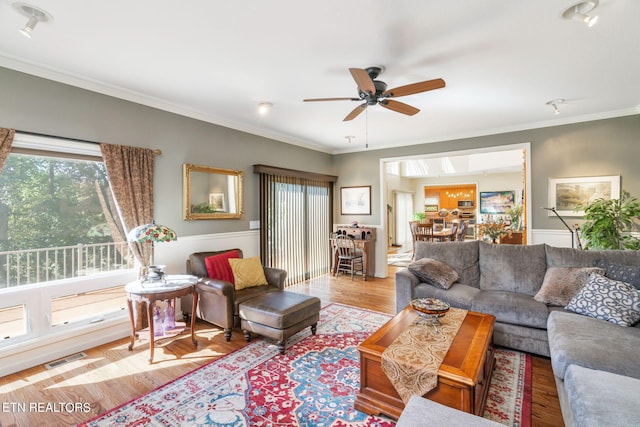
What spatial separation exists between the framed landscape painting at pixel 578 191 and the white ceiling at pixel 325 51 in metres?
0.96

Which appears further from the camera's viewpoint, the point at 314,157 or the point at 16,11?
the point at 314,157

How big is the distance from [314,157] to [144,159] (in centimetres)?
336

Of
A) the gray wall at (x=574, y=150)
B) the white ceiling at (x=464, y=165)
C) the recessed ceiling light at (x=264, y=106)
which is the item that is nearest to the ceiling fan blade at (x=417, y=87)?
the recessed ceiling light at (x=264, y=106)

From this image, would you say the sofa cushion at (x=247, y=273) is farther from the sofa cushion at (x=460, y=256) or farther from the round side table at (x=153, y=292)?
the sofa cushion at (x=460, y=256)

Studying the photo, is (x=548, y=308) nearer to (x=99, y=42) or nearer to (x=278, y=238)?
(x=278, y=238)

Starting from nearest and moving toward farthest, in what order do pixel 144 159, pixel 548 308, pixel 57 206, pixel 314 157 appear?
1. pixel 548 308
2. pixel 57 206
3. pixel 144 159
4. pixel 314 157

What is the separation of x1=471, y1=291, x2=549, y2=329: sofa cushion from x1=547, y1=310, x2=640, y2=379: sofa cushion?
280mm

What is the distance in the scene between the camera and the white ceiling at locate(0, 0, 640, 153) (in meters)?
1.96

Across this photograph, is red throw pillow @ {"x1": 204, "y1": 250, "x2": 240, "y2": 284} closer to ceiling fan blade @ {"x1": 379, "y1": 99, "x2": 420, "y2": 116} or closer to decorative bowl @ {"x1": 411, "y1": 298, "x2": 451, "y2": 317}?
decorative bowl @ {"x1": 411, "y1": 298, "x2": 451, "y2": 317}

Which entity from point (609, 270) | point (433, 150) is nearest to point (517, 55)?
point (609, 270)

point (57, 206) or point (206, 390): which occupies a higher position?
point (57, 206)

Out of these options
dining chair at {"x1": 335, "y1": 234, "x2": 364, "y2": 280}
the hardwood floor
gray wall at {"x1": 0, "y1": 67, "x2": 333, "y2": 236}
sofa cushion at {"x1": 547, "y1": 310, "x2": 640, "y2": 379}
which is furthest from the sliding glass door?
sofa cushion at {"x1": 547, "y1": 310, "x2": 640, "y2": 379}

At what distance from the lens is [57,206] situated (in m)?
2.98

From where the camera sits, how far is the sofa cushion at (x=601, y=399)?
126 centimetres
